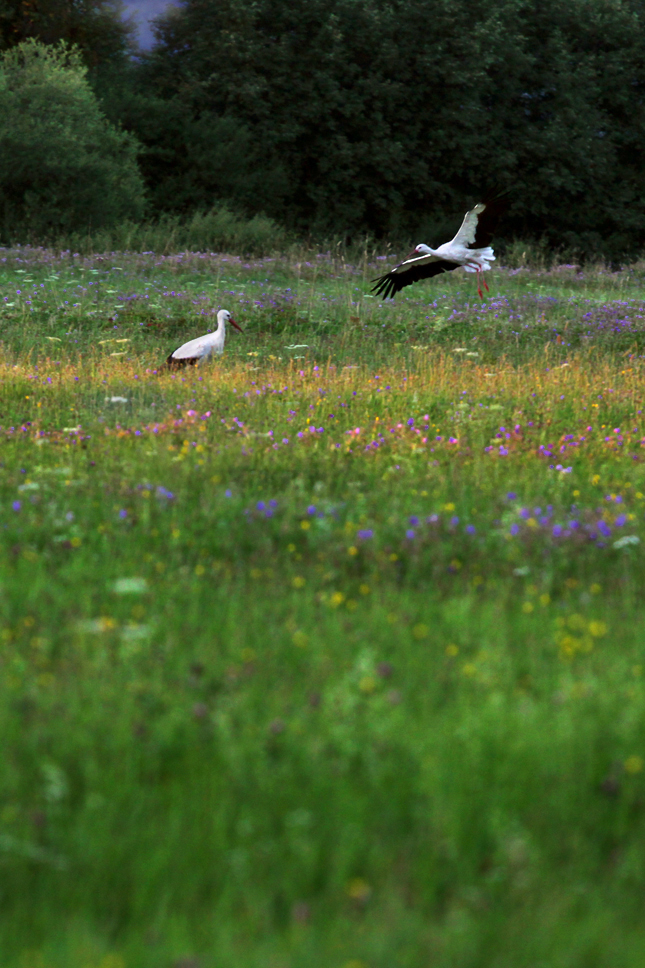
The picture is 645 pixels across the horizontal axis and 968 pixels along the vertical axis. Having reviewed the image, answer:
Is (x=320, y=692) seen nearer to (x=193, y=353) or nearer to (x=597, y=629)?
(x=597, y=629)

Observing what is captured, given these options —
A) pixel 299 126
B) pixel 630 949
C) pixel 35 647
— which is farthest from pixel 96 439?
pixel 299 126

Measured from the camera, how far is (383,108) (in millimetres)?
37188

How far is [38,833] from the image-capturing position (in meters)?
2.53

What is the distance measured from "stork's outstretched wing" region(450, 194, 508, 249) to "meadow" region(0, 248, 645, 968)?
12.7ft

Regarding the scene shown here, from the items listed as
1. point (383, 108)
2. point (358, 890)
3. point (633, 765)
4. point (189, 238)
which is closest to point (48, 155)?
point (189, 238)

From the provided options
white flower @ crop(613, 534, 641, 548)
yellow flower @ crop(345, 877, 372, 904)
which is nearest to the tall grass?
white flower @ crop(613, 534, 641, 548)

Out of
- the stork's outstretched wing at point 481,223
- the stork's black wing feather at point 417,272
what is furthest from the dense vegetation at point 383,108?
the stork's outstretched wing at point 481,223

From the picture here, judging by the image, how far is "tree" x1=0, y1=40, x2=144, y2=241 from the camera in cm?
2500

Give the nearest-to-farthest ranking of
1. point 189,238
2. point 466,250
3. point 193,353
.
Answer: point 193,353
point 466,250
point 189,238

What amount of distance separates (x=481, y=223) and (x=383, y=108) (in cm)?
2859

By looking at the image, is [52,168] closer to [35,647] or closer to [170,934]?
[35,647]

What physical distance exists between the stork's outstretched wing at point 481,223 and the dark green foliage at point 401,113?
76.1 ft

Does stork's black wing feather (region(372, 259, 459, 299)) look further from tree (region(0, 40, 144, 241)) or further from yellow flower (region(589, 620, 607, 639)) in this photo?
tree (region(0, 40, 144, 241))

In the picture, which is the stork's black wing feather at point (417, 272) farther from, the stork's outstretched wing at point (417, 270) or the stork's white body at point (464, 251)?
the stork's white body at point (464, 251)
